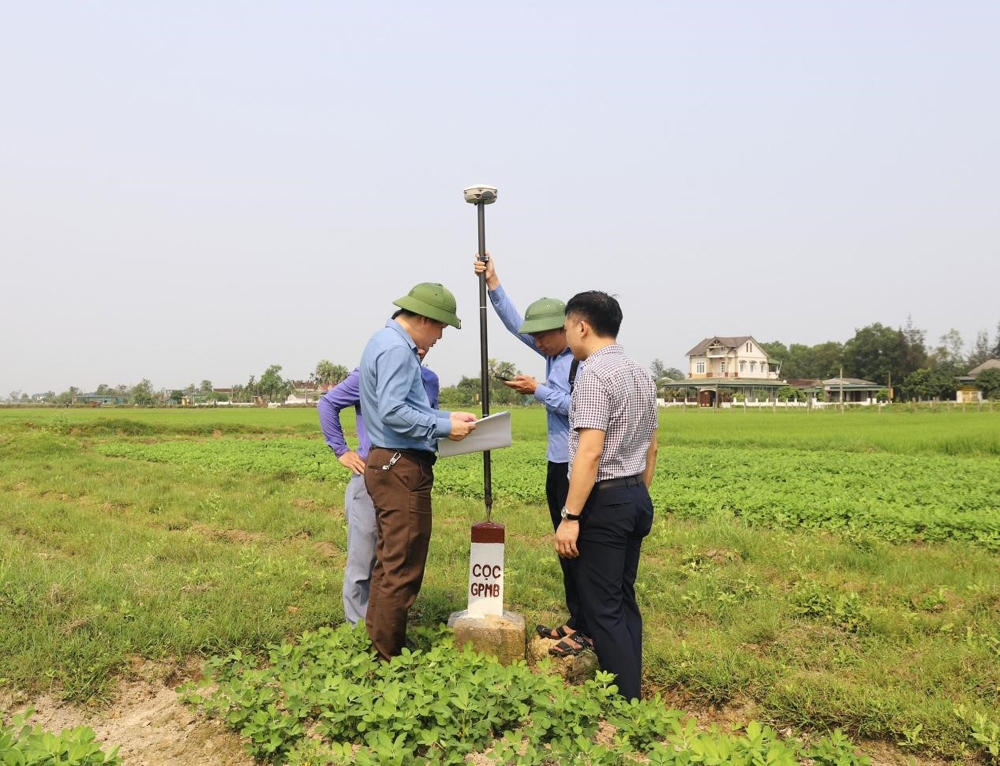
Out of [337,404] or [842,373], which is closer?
[337,404]

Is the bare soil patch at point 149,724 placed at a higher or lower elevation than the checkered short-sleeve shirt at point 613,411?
lower

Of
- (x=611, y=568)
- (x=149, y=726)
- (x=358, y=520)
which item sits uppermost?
(x=358, y=520)

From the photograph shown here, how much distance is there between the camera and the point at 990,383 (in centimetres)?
5859

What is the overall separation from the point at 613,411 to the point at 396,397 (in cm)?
114

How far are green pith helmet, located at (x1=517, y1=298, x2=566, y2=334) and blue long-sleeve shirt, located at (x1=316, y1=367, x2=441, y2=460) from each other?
71cm

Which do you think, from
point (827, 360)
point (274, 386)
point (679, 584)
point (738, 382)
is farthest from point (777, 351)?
point (679, 584)

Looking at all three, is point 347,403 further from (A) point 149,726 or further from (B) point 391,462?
(A) point 149,726

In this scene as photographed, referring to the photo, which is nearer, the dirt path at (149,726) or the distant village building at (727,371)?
the dirt path at (149,726)

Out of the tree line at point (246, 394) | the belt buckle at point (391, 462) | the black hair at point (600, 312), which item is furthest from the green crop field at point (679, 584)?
the tree line at point (246, 394)

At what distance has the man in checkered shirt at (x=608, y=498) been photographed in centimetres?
327

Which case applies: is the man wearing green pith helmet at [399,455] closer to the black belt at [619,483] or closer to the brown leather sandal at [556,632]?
the black belt at [619,483]

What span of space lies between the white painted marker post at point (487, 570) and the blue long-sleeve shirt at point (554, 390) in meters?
0.66

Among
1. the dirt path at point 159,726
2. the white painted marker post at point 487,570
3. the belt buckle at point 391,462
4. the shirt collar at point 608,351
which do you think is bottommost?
the dirt path at point 159,726

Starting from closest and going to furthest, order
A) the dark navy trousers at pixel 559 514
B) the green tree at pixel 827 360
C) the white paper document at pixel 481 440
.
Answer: the white paper document at pixel 481 440
the dark navy trousers at pixel 559 514
the green tree at pixel 827 360
